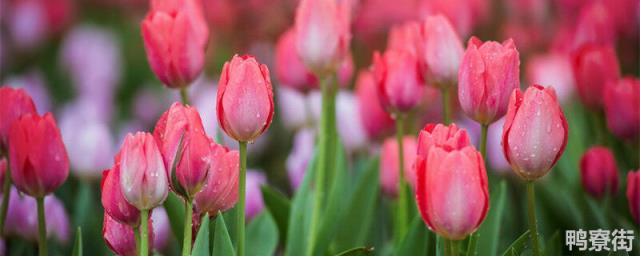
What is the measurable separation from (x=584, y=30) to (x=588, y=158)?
20.6 inches

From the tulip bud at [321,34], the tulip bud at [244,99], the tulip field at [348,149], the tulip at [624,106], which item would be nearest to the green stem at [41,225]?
the tulip field at [348,149]

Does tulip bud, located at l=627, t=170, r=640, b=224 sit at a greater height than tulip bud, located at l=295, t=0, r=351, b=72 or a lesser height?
lesser

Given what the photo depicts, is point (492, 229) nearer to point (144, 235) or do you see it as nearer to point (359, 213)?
point (359, 213)

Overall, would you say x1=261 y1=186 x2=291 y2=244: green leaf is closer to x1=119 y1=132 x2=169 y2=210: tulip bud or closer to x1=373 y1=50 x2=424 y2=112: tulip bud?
x1=373 y1=50 x2=424 y2=112: tulip bud

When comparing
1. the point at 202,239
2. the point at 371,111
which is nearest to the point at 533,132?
the point at 202,239

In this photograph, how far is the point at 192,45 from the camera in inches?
48.6

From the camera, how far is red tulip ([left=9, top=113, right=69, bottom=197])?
3.64 ft

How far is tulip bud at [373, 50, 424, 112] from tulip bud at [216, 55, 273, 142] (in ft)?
0.96

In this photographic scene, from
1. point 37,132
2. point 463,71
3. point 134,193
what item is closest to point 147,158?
point 134,193

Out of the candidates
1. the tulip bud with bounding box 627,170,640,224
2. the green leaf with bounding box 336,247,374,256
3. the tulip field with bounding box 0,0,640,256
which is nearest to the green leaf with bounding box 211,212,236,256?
the tulip field with bounding box 0,0,640,256

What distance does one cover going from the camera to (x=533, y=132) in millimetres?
999

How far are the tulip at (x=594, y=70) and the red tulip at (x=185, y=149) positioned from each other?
0.77 meters

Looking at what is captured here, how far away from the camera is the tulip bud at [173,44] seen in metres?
1.21

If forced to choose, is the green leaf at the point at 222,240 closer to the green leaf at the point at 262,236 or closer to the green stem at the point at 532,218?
the green leaf at the point at 262,236
